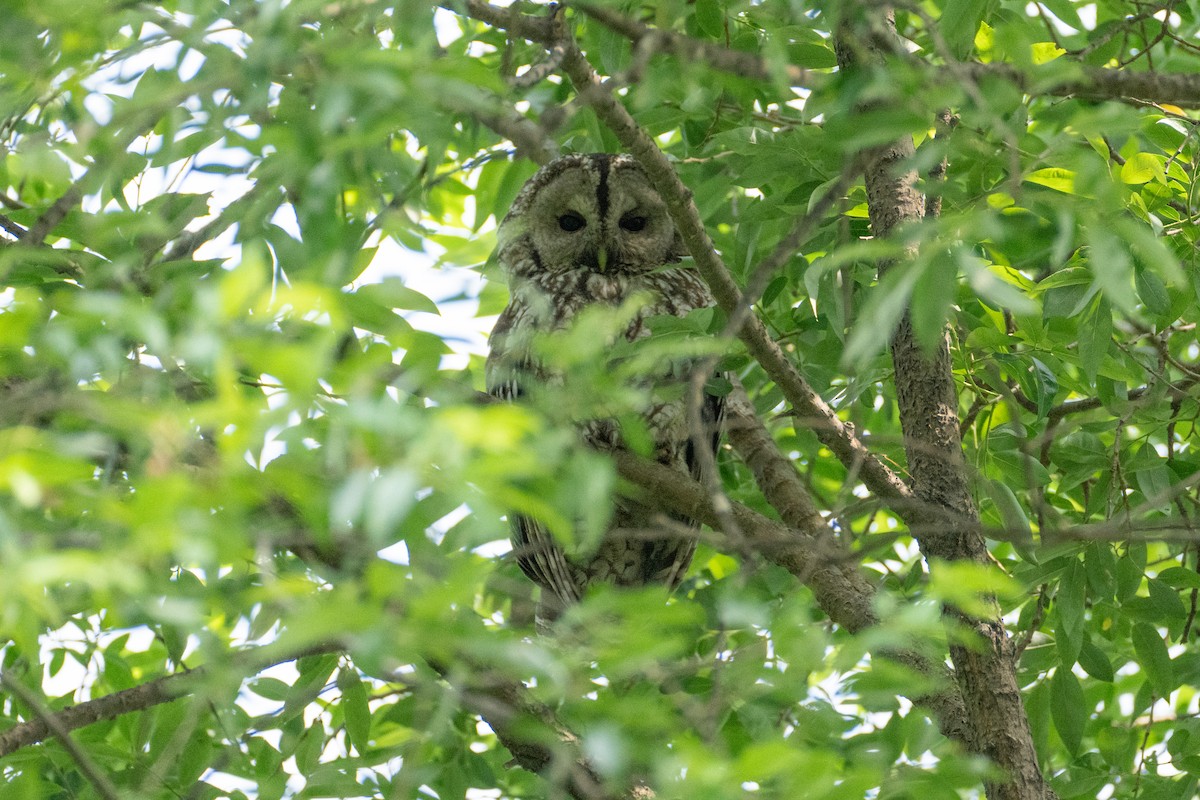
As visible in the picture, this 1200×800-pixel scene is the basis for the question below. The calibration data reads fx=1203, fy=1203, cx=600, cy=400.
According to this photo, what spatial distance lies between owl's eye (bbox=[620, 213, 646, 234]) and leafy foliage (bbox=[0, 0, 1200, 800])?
3.67 feet

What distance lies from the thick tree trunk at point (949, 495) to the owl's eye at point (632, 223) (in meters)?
1.43

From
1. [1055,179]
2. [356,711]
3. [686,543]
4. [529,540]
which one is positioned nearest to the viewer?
[1055,179]

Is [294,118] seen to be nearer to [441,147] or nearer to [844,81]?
[441,147]

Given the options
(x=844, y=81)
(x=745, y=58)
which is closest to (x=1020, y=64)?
(x=844, y=81)

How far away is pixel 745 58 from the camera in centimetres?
162

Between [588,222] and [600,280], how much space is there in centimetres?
22

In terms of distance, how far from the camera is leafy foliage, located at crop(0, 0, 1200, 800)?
111 centimetres

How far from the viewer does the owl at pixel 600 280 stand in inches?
150

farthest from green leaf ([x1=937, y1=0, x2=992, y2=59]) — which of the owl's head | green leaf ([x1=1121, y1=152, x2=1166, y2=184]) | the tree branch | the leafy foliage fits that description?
the owl's head

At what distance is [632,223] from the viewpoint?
13.5ft

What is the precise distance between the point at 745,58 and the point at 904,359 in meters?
1.23

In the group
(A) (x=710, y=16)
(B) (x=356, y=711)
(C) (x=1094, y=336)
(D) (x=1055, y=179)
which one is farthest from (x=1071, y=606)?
Result: (B) (x=356, y=711)

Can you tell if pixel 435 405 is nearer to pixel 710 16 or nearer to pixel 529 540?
pixel 710 16

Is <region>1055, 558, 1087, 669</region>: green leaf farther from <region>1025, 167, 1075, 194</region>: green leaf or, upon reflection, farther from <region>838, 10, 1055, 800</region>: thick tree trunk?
<region>1025, 167, 1075, 194</region>: green leaf
